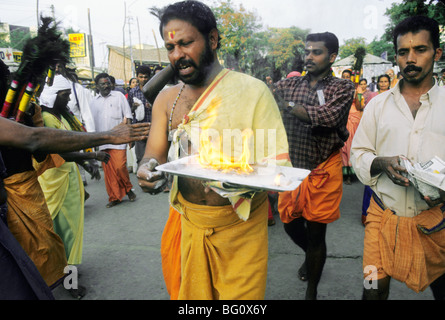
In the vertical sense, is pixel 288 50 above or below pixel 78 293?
above

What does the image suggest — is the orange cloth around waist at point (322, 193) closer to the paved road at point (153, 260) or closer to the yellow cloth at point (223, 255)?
the paved road at point (153, 260)

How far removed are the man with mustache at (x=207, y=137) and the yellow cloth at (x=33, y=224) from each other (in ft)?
3.93

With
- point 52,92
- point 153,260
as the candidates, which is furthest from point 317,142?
point 52,92

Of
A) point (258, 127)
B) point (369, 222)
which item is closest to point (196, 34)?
point (258, 127)

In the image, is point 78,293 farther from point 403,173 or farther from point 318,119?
point 403,173

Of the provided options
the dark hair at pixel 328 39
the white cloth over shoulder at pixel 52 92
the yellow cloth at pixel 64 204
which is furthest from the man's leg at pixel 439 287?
the white cloth over shoulder at pixel 52 92

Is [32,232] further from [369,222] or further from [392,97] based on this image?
[392,97]

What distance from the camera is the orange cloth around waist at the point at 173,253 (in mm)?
2246

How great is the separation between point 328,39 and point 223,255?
2216mm

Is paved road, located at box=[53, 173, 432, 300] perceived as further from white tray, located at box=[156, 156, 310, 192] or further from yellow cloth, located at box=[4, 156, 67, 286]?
white tray, located at box=[156, 156, 310, 192]

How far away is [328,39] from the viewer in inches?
118

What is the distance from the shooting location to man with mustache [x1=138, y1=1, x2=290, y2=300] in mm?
1922

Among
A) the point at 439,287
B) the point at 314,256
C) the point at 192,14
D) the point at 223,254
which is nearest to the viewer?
the point at 192,14

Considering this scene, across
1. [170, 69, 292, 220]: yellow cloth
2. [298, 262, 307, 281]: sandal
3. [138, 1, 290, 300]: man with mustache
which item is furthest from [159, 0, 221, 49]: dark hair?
[298, 262, 307, 281]: sandal
